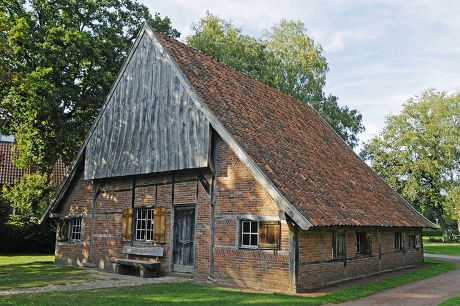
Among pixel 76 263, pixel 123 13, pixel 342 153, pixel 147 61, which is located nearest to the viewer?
pixel 147 61

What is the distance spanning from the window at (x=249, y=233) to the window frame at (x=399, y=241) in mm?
9228

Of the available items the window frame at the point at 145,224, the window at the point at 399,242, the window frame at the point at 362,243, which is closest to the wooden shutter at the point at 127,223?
the window frame at the point at 145,224

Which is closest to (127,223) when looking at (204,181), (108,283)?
(108,283)

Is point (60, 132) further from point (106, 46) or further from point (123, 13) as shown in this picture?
point (123, 13)

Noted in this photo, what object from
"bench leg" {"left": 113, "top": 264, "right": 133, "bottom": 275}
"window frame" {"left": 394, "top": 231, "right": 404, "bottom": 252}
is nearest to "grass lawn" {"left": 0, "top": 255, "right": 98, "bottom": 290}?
"bench leg" {"left": 113, "top": 264, "right": 133, "bottom": 275}

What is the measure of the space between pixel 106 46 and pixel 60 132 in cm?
576

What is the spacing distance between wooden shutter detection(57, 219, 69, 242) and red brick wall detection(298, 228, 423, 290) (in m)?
12.1

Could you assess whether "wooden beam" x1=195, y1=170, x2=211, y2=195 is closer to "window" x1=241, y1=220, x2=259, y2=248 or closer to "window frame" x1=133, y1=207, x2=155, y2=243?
"window" x1=241, y1=220, x2=259, y2=248

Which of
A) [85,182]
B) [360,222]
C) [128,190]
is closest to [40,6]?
[85,182]

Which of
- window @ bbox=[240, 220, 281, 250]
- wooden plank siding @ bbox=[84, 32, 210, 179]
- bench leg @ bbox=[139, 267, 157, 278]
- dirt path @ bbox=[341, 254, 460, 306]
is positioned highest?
wooden plank siding @ bbox=[84, 32, 210, 179]

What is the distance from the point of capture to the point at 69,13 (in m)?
25.0

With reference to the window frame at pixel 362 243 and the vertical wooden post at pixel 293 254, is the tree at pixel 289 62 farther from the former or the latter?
the vertical wooden post at pixel 293 254

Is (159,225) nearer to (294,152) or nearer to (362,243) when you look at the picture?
(294,152)

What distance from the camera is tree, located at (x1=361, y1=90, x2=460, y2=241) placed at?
149 feet
